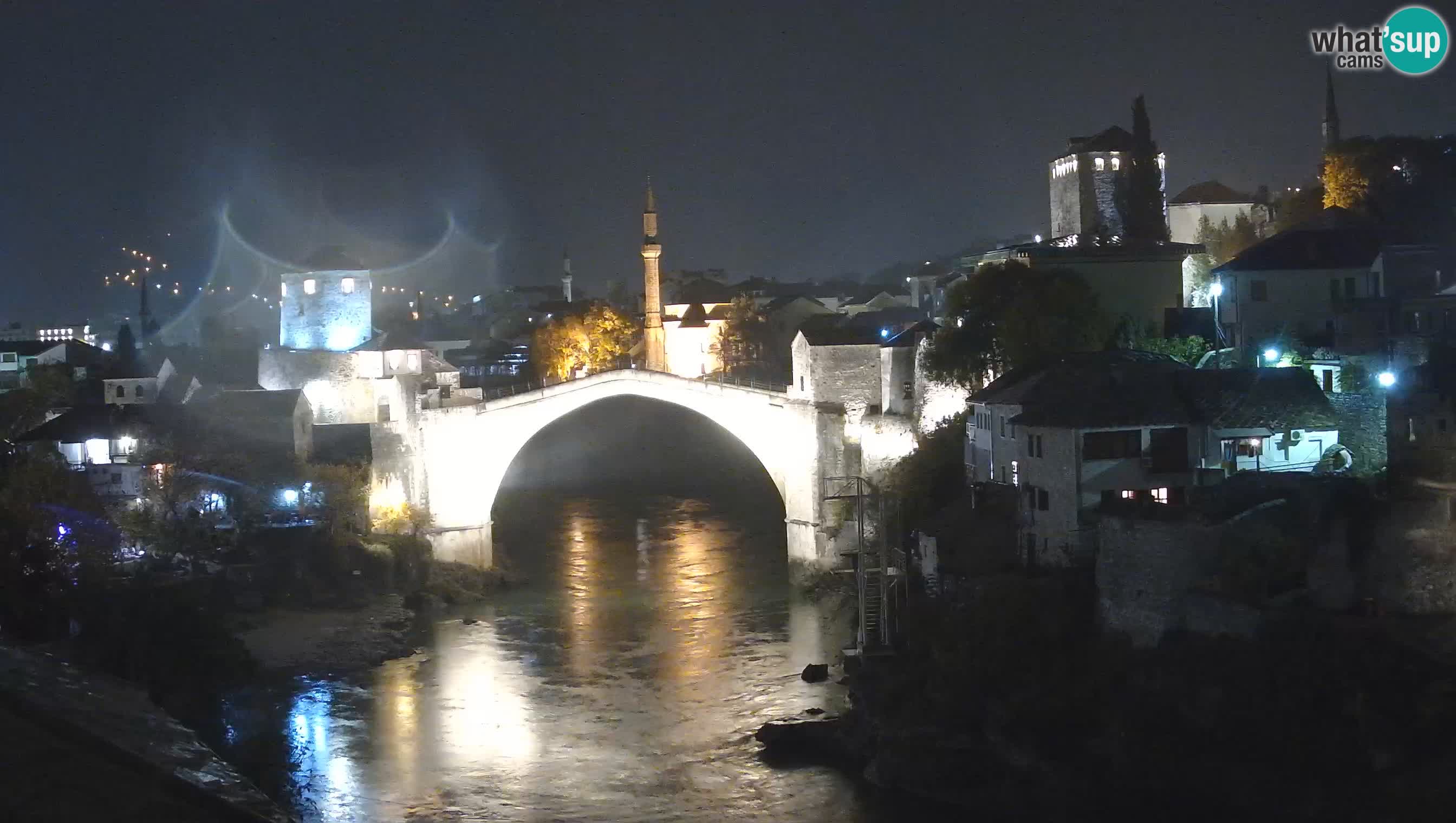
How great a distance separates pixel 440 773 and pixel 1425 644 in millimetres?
9422

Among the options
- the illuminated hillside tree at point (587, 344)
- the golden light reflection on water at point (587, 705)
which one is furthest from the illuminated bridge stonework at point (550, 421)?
the illuminated hillside tree at point (587, 344)

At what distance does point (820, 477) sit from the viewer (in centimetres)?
2634

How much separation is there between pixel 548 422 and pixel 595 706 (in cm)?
988

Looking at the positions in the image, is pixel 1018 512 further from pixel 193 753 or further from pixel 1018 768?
pixel 193 753

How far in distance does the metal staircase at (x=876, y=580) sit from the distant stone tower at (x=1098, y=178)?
697 centimetres

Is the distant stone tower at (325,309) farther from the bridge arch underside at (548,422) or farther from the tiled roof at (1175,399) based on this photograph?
the tiled roof at (1175,399)

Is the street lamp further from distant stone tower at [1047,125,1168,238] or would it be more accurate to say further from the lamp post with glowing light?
distant stone tower at [1047,125,1168,238]

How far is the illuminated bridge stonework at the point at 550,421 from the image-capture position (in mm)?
26344

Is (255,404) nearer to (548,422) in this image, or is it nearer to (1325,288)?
(548,422)

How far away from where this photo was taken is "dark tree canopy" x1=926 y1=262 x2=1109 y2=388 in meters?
23.0

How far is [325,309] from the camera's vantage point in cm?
3228

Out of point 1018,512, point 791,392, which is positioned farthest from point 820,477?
point 1018,512

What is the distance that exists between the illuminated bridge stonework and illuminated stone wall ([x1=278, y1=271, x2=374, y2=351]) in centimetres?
499

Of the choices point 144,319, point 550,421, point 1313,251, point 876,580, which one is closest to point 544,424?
point 550,421
